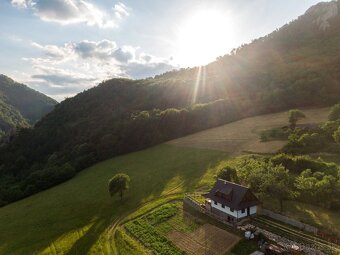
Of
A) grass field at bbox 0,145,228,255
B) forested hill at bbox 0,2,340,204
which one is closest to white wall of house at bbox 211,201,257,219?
grass field at bbox 0,145,228,255

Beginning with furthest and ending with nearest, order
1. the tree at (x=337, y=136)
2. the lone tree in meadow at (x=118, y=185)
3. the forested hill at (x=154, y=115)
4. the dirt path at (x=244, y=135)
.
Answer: the forested hill at (x=154, y=115) < the dirt path at (x=244, y=135) < the tree at (x=337, y=136) < the lone tree in meadow at (x=118, y=185)

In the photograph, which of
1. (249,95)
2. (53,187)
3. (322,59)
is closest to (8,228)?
(53,187)

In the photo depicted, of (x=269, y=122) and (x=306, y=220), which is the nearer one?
(x=306, y=220)

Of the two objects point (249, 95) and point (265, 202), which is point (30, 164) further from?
point (265, 202)

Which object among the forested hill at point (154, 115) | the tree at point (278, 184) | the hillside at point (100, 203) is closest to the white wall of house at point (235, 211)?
the tree at point (278, 184)

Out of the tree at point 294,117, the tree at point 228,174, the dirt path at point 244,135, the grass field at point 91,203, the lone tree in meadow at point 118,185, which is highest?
the tree at point 294,117

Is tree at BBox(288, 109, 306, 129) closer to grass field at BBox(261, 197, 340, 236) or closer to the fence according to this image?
grass field at BBox(261, 197, 340, 236)

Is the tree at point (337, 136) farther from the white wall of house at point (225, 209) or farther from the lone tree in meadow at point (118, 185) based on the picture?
the lone tree in meadow at point (118, 185)
